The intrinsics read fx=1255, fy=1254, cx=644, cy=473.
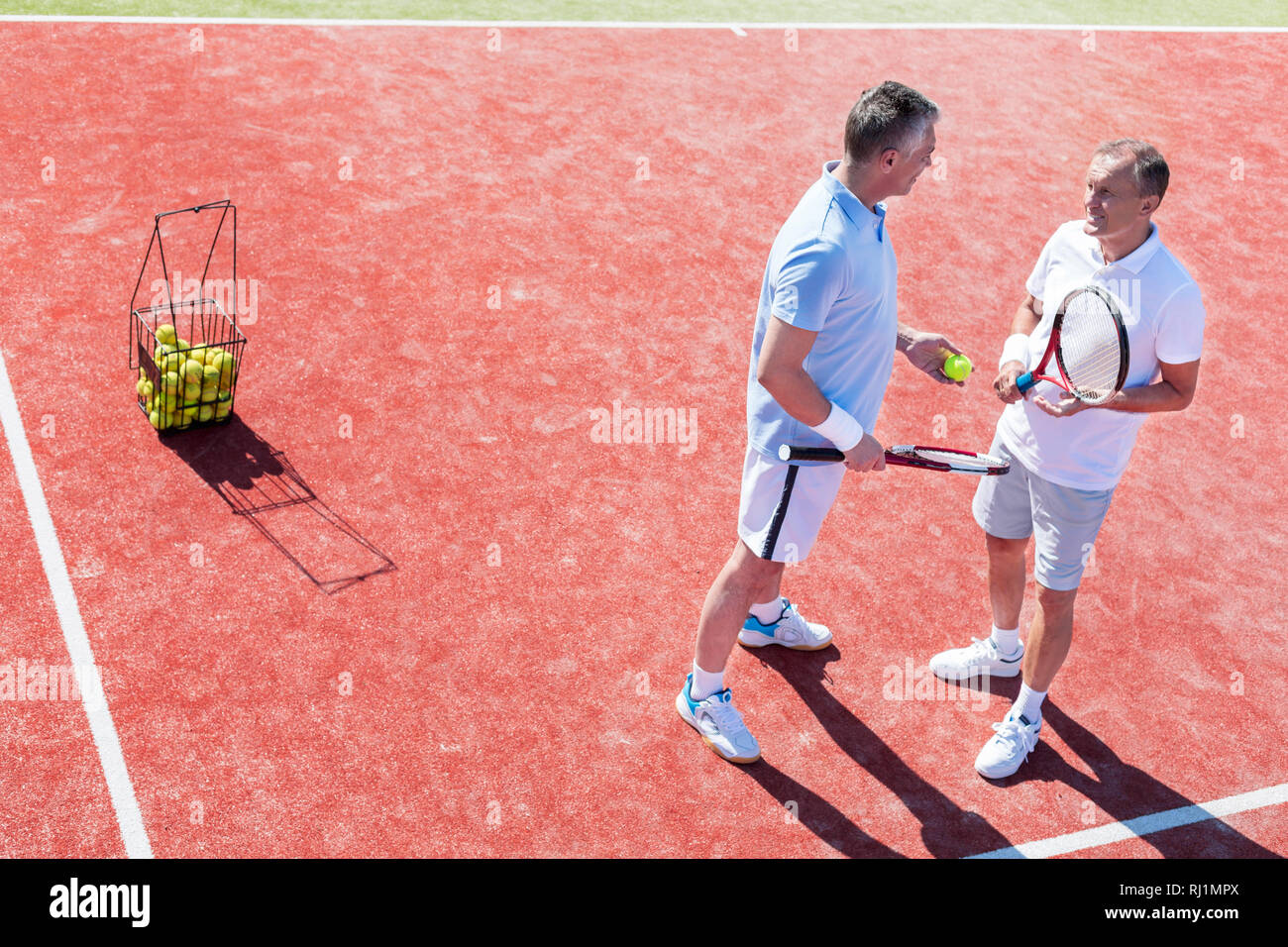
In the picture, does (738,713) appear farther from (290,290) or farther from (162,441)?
(290,290)

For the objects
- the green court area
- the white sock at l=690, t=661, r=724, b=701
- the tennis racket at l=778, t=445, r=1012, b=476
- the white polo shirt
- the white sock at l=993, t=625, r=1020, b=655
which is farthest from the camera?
the green court area

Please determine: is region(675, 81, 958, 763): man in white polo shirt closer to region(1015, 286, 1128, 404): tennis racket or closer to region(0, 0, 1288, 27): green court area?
region(1015, 286, 1128, 404): tennis racket

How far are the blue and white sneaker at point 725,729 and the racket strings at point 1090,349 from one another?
1.93 metres

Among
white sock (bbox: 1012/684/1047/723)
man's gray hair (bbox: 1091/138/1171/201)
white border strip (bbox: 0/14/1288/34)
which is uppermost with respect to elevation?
man's gray hair (bbox: 1091/138/1171/201)

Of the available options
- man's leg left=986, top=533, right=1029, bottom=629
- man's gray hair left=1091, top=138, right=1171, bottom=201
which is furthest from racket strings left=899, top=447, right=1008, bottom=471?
man's gray hair left=1091, top=138, right=1171, bottom=201

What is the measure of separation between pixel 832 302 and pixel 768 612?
6.51 ft

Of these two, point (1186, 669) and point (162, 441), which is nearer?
point (1186, 669)

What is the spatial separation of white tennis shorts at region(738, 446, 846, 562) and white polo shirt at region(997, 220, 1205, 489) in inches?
33.9

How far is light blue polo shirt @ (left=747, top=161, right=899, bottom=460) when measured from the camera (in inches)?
170

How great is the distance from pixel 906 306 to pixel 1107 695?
3599mm

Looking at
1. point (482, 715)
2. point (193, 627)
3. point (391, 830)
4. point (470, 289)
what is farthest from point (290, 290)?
point (391, 830)

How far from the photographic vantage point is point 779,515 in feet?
15.9

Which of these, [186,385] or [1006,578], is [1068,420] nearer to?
[1006,578]

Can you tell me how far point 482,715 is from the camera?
5473mm
